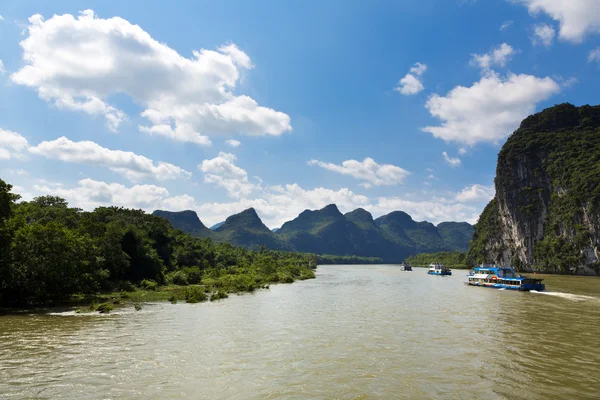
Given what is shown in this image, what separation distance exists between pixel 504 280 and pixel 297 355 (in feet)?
179

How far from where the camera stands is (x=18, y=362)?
689 inches

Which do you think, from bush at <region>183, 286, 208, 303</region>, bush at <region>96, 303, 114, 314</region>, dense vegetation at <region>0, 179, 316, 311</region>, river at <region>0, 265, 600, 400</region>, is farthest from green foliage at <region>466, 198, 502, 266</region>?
bush at <region>96, 303, 114, 314</region>

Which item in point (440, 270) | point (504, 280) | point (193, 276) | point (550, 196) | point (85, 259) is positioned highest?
point (550, 196)

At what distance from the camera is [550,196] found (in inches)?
5266

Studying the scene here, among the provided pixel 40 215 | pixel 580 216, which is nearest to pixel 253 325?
pixel 40 215

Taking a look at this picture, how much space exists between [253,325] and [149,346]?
27.6ft

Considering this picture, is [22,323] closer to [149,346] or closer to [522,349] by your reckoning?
[149,346]

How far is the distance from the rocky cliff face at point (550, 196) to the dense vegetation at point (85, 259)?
88.5 meters

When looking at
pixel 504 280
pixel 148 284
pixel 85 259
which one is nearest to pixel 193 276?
pixel 148 284

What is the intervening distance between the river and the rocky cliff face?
94493 millimetres

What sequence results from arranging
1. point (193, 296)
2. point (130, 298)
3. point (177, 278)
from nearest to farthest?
point (193, 296), point (130, 298), point (177, 278)

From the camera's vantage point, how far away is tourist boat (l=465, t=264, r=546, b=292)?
56750 millimetres

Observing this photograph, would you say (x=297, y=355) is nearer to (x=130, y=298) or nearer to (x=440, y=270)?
(x=130, y=298)

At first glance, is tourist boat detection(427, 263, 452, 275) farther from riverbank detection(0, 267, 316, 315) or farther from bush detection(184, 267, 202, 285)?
bush detection(184, 267, 202, 285)
